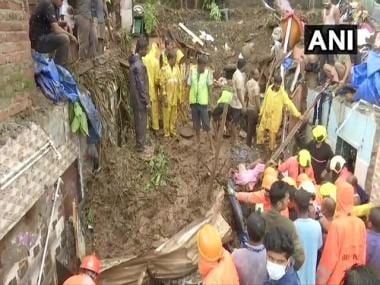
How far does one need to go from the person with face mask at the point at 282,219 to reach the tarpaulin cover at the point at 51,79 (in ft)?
8.87

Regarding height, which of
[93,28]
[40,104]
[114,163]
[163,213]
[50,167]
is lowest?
[163,213]

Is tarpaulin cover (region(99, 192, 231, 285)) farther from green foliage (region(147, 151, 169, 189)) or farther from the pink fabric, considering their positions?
green foliage (region(147, 151, 169, 189))

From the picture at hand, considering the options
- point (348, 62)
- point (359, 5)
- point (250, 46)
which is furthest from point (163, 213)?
point (250, 46)

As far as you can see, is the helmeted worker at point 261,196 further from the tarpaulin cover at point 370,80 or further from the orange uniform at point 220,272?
the tarpaulin cover at point 370,80

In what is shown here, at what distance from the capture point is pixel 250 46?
47.9ft

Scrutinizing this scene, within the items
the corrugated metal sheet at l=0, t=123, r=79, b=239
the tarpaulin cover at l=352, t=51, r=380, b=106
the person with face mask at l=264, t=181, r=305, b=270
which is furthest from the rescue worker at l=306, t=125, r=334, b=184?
the corrugated metal sheet at l=0, t=123, r=79, b=239

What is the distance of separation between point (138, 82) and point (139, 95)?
235 mm

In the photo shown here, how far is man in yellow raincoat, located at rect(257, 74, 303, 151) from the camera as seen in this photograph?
8266 mm

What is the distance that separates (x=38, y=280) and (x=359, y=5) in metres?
10.1

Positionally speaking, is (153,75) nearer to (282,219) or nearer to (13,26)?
(13,26)

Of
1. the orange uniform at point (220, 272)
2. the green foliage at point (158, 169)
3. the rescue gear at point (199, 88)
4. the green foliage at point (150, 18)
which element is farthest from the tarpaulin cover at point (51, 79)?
the green foliage at point (150, 18)

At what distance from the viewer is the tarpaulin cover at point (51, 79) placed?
5102mm

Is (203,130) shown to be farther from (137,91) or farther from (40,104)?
(40,104)

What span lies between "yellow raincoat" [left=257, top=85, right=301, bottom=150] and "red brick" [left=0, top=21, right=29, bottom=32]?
199 inches
